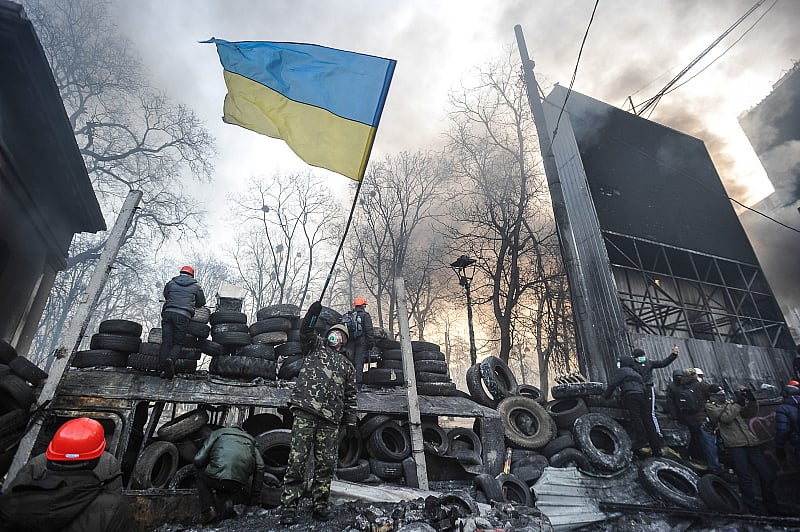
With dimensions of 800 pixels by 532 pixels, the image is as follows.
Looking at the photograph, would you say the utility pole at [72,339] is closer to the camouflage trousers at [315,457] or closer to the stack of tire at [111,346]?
the stack of tire at [111,346]

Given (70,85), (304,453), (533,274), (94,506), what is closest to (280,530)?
(304,453)

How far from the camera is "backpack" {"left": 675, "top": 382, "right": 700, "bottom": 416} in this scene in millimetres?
7570

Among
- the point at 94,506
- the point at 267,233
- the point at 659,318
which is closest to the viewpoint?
the point at 94,506

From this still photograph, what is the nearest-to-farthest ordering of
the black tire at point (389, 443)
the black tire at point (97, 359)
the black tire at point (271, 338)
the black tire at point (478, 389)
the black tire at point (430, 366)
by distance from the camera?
the black tire at point (97, 359)
the black tire at point (389, 443)
the black tire at point (271, 338)
the black tire at point (430, 366)
the black tire at point (478, 389)

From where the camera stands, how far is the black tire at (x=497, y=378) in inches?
335

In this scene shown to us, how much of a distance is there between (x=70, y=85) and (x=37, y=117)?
14.1m

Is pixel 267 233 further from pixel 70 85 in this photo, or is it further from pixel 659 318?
pixel 659 318

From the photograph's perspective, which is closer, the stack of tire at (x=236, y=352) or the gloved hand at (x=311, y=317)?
the gloved hand at (x=311, y=317)

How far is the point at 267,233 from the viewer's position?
24.5m

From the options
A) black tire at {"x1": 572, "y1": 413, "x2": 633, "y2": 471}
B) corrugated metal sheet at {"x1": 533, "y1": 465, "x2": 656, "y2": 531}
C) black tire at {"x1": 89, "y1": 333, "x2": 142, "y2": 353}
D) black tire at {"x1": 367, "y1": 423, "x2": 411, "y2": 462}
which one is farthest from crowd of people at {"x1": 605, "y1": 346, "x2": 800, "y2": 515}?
black tire at {"x1": 89, "y1": 333, "x2": 142, "y2": 353}

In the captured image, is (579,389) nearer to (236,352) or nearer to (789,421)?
(789,421)

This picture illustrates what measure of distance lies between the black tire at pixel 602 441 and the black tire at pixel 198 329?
301 inches

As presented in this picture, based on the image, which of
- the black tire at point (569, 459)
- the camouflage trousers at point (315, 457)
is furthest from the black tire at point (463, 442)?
the camouflage trousers at point (315, 457)

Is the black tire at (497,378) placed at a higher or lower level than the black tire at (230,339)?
lower
